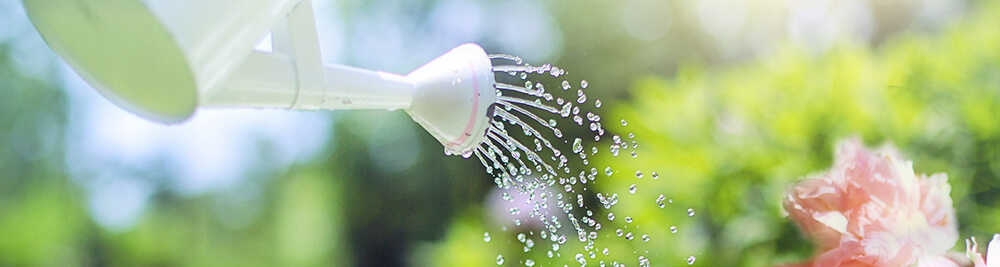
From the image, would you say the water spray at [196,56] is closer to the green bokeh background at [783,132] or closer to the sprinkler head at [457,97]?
the sprinkler head at [457,97]

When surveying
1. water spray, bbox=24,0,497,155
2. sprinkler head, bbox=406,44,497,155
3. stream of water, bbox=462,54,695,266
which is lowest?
stream of water, bbox=462,54,695,266

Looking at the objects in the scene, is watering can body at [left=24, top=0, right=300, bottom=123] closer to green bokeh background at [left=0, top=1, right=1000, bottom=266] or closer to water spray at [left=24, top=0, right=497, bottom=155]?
water spray at [left=24, top=0, right=497, bottom=155]

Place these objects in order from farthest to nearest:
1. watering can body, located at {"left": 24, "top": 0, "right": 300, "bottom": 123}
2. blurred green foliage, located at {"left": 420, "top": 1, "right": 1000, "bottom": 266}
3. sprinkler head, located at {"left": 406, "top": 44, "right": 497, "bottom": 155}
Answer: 1. blurred green foliage, located at {"left": 420, "top": 1, "right": 1000, "bottom": 266}
2. sprinkler head, located at {"left": 406, "top": 44, "right": 497, "bottom": 155}
3. watering can body, located at {"left": 24, "top": 0, "right": 300, "bottom": 123}

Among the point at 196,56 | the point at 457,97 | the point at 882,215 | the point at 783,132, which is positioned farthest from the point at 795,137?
the point at 196,56

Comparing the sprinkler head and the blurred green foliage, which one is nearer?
the sprinkler head

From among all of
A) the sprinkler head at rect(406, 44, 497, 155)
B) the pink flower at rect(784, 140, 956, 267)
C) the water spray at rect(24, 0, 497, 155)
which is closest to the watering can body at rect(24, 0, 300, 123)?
the water spray at rect(24, 0, 497, 155)
